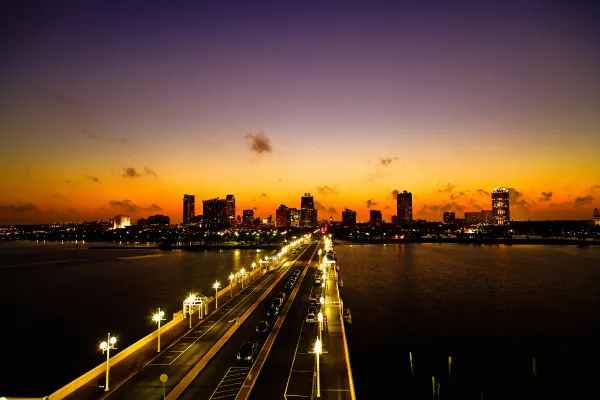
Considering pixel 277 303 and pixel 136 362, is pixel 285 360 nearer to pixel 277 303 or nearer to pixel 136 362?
pixel 136 362

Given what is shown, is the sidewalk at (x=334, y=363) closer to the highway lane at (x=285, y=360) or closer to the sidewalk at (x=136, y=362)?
the highway lane at (x=285, y=360)

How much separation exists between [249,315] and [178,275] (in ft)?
174

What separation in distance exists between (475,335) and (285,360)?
24228 millimetres

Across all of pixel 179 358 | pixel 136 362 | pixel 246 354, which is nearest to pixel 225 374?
pixel 246 354

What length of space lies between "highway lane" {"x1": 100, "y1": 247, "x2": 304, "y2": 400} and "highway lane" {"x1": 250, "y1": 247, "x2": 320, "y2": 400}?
4119 mm

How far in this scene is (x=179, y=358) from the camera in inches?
953

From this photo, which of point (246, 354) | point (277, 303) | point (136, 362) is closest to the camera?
point (136, 362)

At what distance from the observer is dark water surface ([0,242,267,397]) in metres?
33.4

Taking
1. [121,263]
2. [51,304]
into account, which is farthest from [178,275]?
[121,263]

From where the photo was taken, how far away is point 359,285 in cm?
6756

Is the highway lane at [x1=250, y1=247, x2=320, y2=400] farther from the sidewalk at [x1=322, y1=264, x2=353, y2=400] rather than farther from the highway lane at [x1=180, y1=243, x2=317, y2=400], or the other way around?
the highway lane at [x1=180, y1=243, x2=317, y2=400]

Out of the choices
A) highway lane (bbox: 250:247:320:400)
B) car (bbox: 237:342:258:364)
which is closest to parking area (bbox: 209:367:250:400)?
car (bbox: 237:342:258:364)

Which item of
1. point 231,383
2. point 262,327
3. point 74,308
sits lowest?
point 74,308

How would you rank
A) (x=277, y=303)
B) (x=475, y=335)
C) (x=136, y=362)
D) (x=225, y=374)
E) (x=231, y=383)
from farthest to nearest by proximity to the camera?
(x=475, y=335), (x=277, y=303), (x=136, y=362), (x=225, y=374), (x=231, y=383)
